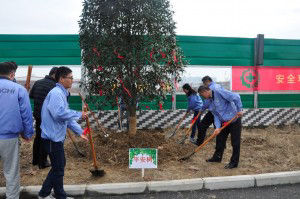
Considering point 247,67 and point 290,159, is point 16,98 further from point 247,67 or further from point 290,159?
point 247,67

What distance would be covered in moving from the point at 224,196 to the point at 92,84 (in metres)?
3.37

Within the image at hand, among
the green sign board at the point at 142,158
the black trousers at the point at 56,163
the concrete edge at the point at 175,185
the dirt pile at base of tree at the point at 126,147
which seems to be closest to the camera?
the black trousers at the point at 56,163

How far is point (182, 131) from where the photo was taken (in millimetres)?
8477

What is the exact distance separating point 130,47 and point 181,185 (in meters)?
2.65

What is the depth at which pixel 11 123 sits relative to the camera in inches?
144

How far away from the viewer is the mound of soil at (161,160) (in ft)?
16.1

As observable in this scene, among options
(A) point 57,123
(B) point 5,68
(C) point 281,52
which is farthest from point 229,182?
(C) point 281,52

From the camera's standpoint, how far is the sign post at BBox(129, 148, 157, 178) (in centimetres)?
469

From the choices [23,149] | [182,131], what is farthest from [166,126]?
[23,149]

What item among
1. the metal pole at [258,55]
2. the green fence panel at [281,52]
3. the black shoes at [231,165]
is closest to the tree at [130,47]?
the black shoes at [231,165]

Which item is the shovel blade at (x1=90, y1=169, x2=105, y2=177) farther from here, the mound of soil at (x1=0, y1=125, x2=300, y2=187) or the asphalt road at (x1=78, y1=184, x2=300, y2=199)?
the asphalt road at (x1=78, y1=184, x2=300, y2=199)

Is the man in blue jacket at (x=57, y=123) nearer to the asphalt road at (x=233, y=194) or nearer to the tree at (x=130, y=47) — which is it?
the asphalt road at (x=233, y=194)

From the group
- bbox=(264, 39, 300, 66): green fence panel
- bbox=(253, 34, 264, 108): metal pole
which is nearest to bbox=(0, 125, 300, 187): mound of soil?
bbox=(253, 34, 264, 108): metal pole

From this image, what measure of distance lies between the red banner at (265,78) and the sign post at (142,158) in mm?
5673
